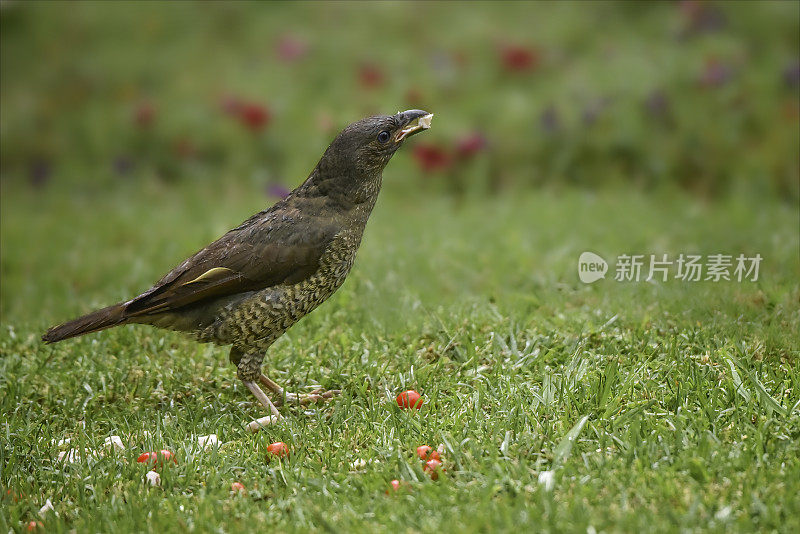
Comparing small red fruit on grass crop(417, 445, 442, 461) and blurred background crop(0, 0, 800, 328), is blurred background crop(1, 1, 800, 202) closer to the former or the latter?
blurred background crop(0, 0, 800, 328)

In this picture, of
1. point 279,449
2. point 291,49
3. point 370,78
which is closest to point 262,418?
point 279,449

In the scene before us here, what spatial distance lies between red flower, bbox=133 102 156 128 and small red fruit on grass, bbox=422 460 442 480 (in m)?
7.05

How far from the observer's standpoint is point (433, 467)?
340 cm

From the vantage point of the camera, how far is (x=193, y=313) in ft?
14.1

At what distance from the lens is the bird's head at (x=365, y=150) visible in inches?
167

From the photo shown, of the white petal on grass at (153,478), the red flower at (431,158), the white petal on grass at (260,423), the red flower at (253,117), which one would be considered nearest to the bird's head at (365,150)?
the white petal on grass at (260,423)

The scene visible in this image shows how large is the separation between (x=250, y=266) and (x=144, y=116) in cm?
585

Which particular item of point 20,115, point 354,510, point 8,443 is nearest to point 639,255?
point 354,510

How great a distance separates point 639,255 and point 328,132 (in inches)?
143

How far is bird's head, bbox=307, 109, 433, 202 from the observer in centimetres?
423

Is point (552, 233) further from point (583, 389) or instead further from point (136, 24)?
point (136, 24)

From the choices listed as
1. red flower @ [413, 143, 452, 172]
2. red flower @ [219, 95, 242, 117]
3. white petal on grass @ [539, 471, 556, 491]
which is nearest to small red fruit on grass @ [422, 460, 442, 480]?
white petal on grass @ [539, 471, 556, 491]

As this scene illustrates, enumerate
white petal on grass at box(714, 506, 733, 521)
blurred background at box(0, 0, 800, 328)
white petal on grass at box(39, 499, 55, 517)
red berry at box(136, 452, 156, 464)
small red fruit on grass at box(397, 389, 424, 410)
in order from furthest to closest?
blurred background at box(0, 0, 800, 328) → small red fruit on grass at box(397, 389, 424, 410) → red berry at box(136, 452, 156, 464) → white petal on grass at box(39, 499, 55, 517) → white petal on grass at box(714, 506, 733, 521)

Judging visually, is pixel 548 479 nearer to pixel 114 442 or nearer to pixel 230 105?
pixel 114 442
